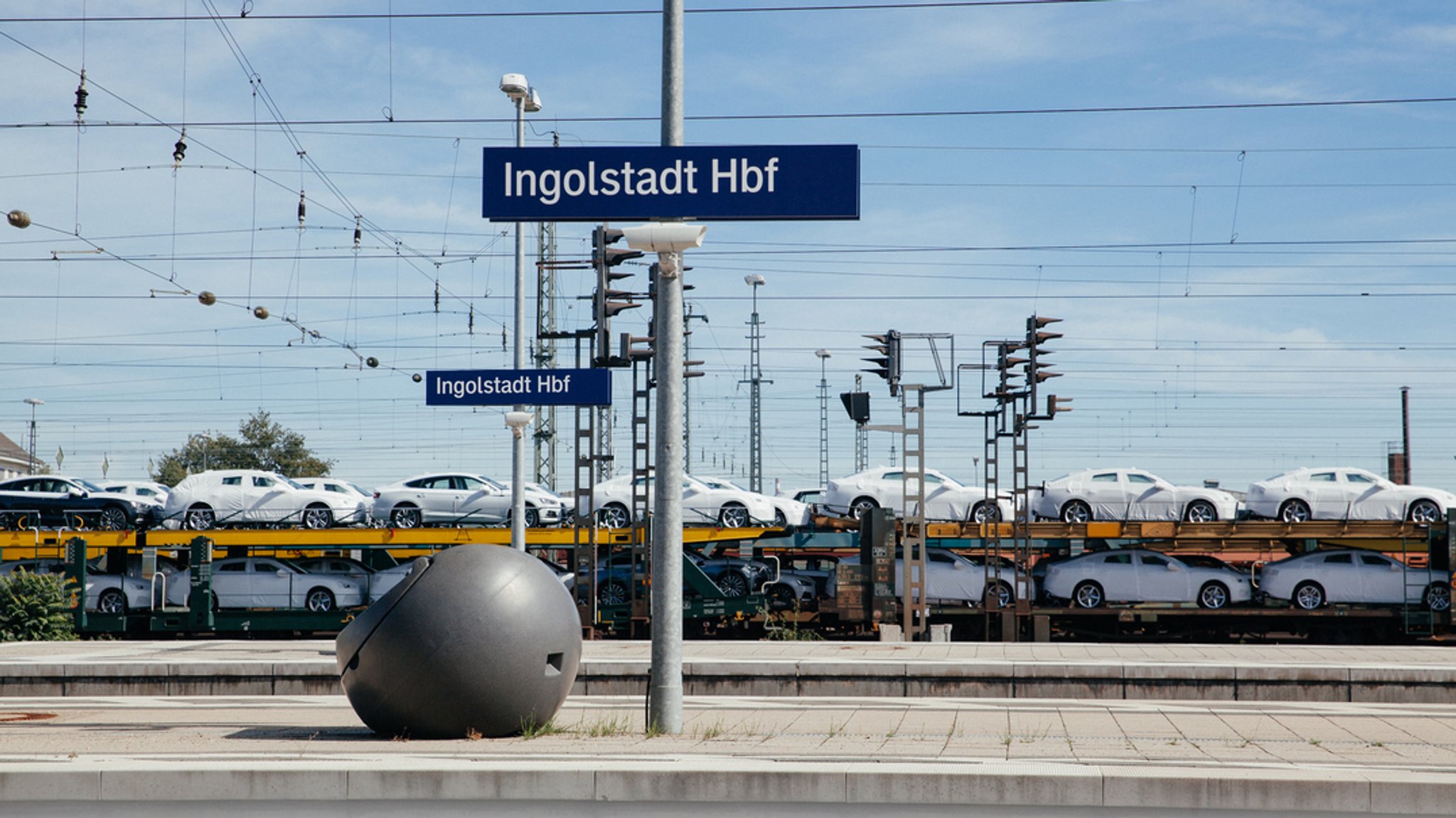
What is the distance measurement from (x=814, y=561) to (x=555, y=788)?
67.1 feet

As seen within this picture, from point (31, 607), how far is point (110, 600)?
4237mm

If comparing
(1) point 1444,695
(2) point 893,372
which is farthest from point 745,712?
(2) point 893,372

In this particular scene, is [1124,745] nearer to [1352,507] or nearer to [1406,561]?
[1406,561]

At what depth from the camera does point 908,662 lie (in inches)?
622

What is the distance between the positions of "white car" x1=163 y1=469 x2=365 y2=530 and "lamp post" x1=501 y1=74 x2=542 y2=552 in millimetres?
10021

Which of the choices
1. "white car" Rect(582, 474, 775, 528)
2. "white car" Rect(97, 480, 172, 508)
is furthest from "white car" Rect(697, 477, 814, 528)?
"white car" Rect(97, 480, 172, 508)

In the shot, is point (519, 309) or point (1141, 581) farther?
point (1141, 581)

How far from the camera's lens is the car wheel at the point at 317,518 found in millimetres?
29169

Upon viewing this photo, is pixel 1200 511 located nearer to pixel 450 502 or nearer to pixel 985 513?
pixel 985 513

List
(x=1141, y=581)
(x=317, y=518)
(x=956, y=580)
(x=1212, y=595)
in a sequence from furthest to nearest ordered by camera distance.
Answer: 1. (x=317, y=518)
2. (x=956, y=580)
3. (x=1141, y=581)
4. (x=1212, y=595)

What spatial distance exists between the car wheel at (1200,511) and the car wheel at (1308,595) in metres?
3.18

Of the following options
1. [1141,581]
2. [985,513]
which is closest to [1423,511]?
[1141,581]

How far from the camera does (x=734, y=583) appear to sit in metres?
26.4

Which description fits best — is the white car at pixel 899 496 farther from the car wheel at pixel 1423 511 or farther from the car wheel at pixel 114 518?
the car wheel at pixel 114 518
